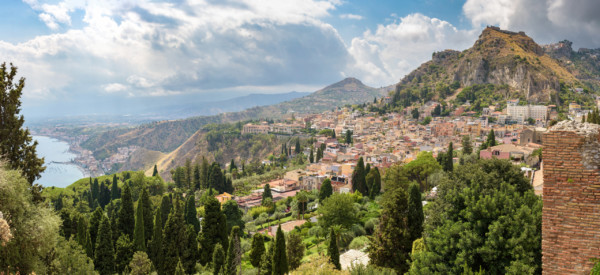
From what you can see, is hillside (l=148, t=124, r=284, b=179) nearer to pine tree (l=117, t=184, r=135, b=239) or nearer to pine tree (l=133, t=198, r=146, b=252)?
pine tree (l=117, t=184, r=135, b=239)

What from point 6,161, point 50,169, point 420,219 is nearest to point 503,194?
point 420,219

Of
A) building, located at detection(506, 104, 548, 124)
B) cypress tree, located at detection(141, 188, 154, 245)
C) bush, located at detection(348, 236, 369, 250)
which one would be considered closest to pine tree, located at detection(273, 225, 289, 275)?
bush, located at detection(348, 236, 369, 250)

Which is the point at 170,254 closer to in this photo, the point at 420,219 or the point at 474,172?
the point at 420,219

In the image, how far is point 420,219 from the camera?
46.5 feet

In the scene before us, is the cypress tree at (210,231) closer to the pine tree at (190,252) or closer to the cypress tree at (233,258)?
the pine tree at (190,252)

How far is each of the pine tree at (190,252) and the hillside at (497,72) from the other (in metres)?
88.9

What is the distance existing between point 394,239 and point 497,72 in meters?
102

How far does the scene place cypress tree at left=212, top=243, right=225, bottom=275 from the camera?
15273 mm

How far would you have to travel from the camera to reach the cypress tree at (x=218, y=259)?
1527 centimetres

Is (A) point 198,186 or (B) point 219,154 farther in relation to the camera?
(B) point 219,154

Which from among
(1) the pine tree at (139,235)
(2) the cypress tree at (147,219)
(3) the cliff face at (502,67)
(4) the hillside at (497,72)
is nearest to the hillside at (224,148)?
(4) the hillside at (497,72)

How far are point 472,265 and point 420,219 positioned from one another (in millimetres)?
6331

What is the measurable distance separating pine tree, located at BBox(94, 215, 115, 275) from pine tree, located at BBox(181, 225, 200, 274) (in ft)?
10.4

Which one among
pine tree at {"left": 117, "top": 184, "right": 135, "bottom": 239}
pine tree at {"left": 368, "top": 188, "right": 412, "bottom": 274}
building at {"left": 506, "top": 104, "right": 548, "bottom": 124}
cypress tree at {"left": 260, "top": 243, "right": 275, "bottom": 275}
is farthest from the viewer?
building at {"left": 506, "top": 104, "right": 548, "bottom": 124}
